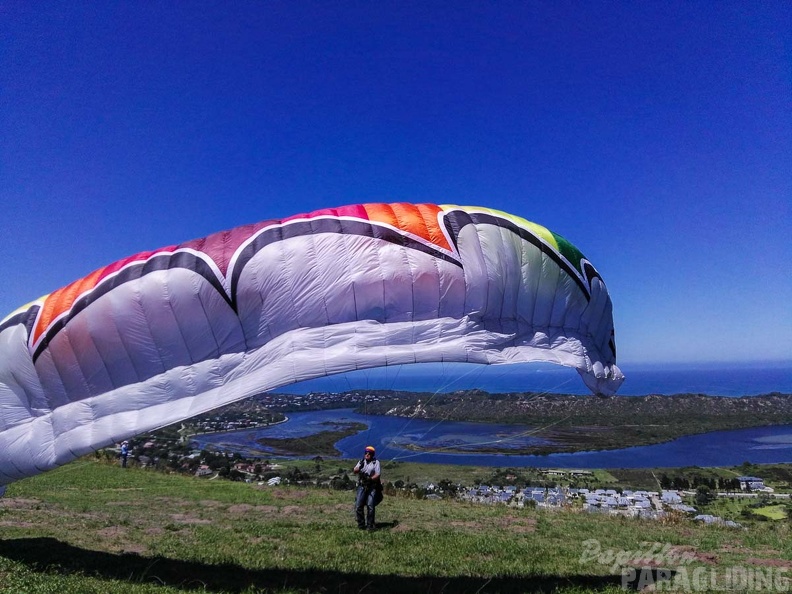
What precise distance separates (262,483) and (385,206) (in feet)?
34.5

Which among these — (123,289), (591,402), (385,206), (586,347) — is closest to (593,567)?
(586,347)

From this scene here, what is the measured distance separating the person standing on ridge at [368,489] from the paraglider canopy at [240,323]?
11.6 feet

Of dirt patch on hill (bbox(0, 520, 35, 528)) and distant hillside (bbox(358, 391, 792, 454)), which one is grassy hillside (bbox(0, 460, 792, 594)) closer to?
dirt patch on hill (bbox(0, 520, 35, 528))

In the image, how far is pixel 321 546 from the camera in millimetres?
6668

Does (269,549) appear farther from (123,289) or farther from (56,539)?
(123,289)

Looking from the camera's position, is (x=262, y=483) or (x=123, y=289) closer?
(x=123, y=289)

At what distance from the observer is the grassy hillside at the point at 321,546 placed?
17.1ft

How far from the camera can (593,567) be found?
5.95 meters

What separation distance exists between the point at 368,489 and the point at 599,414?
3204cm

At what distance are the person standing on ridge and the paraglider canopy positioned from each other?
3527 millimetres

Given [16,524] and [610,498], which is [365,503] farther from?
[610,498]

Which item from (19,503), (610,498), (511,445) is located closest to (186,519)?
(19,503)

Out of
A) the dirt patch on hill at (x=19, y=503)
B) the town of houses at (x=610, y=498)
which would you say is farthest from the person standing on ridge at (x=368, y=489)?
the dirt patch on hill at (x=19, y=503)

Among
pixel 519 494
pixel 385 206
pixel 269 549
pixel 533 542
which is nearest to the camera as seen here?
pixel 385 206
